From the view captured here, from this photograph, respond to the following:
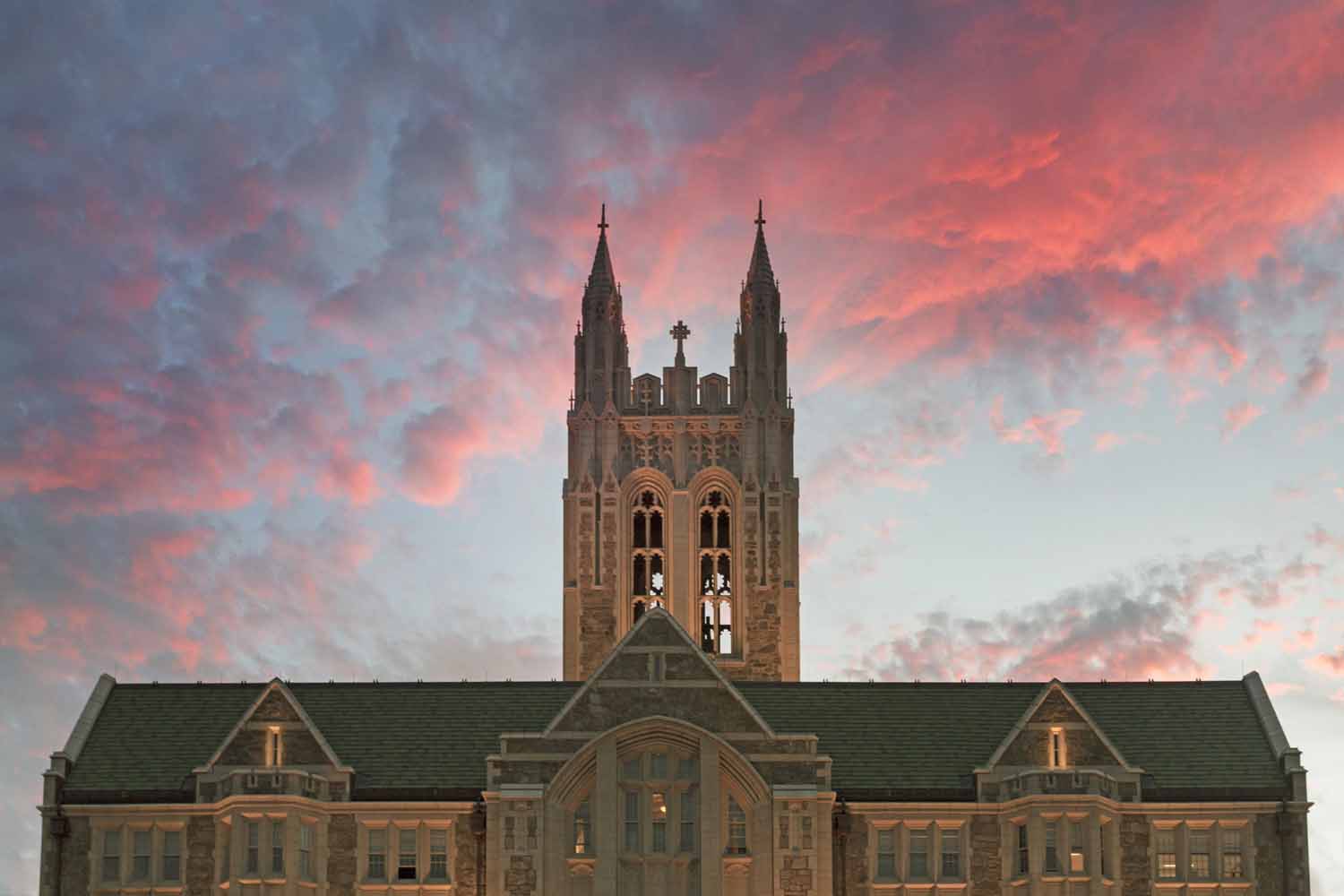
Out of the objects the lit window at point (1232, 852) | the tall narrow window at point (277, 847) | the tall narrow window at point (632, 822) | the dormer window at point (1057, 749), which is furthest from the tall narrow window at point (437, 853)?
the lit window at point (1232, 852)

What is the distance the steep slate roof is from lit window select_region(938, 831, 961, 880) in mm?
1307

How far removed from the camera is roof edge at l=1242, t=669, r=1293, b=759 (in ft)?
272

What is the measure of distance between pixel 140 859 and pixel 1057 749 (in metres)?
29.9

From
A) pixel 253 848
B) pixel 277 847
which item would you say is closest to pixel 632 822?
pixel 277 847

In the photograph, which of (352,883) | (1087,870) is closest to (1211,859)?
(1087,870)

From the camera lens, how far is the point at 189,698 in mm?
86062

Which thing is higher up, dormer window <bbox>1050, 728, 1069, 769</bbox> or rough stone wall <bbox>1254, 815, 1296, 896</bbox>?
dormer window <bbox>1050, 728, 1069, 769</bbox>

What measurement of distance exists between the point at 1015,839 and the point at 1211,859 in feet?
21.3

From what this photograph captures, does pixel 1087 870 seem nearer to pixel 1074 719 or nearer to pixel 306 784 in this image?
pixel 1074 719

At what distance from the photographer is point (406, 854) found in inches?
3206

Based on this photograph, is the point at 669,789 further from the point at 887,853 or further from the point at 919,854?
the point at 919,854

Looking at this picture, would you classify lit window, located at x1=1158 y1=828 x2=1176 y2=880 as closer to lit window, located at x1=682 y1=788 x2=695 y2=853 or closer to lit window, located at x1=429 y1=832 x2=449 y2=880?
lit window, located at x1=682 y1=788 x2=695 y2=853

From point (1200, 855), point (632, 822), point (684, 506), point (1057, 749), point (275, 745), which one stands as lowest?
point (1200, 855)

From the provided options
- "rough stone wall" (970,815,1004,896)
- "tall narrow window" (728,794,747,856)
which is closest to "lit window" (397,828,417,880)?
"tall narrow window" (728,794,747,856)
